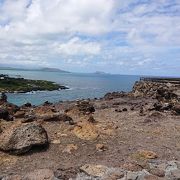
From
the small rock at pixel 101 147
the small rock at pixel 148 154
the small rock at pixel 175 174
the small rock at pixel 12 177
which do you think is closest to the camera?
the small rock at pixel 12 177

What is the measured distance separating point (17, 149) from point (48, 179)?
2.49 meters

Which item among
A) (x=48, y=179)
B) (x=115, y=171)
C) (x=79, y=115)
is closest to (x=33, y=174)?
(x=48, y=179)

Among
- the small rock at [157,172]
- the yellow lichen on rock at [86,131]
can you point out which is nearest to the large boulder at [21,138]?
the yellow lichen on rock at [86,131]

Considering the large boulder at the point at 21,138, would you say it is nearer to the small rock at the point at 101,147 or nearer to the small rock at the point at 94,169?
the small rock at the point at 101,147

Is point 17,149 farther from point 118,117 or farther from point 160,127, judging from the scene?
point 118,117

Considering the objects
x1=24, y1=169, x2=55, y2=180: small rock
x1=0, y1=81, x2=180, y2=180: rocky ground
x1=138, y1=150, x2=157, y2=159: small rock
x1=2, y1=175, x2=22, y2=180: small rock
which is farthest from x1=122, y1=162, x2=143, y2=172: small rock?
x1=2, y1=175, x2=22, y2=180: small rock

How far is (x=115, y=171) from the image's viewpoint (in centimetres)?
1380

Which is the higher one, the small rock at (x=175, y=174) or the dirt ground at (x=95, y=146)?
the dirt ground at (x=95, y=146)

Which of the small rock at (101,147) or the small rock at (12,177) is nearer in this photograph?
the small rock at (12,177)

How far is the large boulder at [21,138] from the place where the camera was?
15.2m

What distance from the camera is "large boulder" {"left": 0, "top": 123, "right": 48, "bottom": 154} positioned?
49.8 feet

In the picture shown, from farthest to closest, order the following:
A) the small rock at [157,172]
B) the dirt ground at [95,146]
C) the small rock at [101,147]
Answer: the small rock at [101,147], the dirt ground at [95,146], the small rock at [157,172]

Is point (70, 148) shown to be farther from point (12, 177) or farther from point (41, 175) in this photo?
point (12, 177)

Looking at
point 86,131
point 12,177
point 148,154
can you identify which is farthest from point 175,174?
point 12,177
